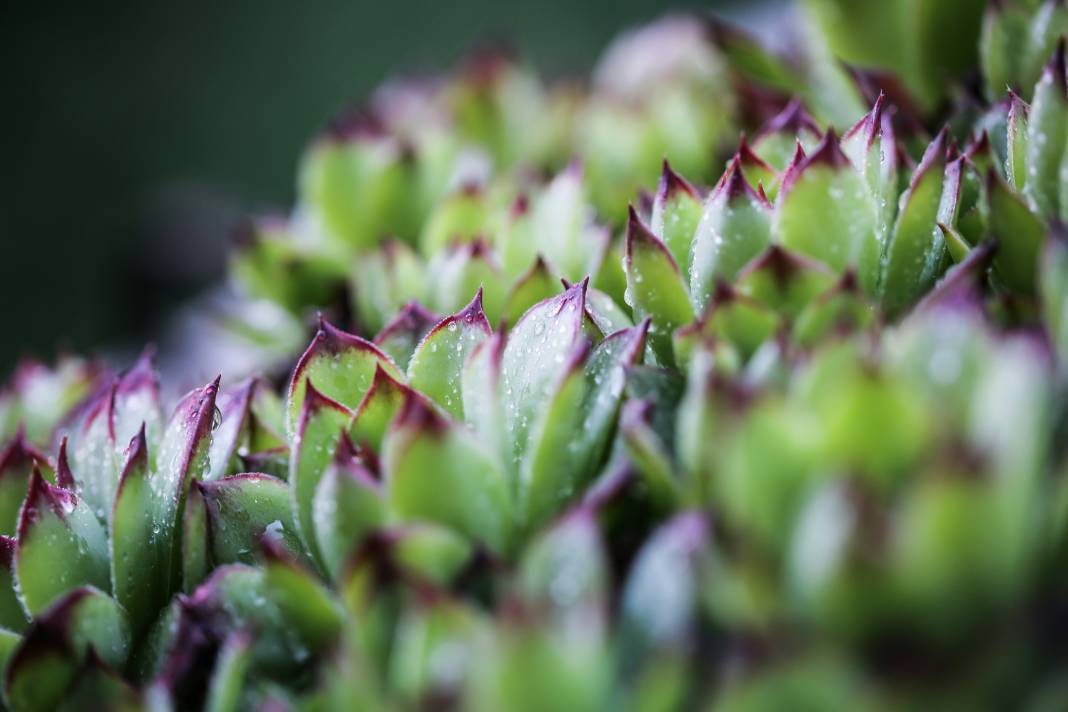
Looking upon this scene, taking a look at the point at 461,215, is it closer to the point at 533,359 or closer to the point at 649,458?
the point at 533,359

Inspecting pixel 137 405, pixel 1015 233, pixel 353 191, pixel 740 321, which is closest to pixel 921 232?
pixel 1015 233

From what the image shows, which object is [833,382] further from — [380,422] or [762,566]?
[380,422]

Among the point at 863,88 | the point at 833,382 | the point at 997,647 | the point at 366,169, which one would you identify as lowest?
the point at 997,647

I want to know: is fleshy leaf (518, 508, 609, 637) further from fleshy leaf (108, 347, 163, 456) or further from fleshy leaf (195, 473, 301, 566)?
fleshy leaf (108, 347, 163, 456)

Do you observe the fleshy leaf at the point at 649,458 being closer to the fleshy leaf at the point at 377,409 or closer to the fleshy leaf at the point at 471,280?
the fleshy leaf at the point at 377,409

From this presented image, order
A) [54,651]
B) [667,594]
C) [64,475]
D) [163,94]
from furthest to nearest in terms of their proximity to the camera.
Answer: [163,94], [64,475], [54,651], [667,594]

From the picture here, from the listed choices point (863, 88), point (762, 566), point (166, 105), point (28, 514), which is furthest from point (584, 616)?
point (166, 105)
